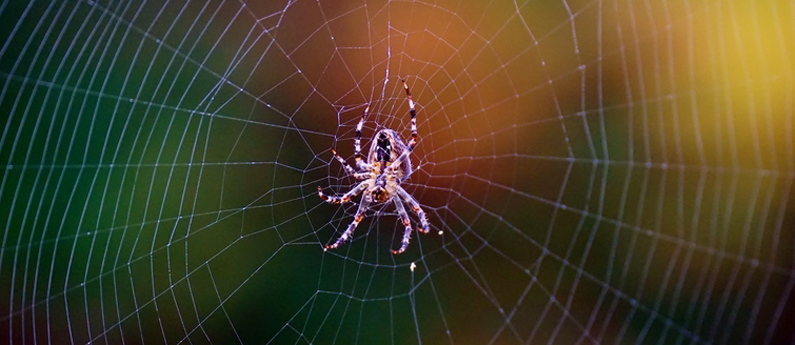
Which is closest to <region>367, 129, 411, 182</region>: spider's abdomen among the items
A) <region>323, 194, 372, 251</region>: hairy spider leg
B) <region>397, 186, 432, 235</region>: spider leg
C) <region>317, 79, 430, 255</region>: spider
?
<region>317, 79, 430, 255</region>: spider

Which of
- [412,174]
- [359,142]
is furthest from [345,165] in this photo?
[412,174]

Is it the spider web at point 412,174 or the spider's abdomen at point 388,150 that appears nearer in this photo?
the spider web at point 412,174

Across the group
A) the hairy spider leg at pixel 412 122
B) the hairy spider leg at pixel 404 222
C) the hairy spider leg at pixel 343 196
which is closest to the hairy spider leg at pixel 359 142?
the hairy spider leg at pixel 343 196

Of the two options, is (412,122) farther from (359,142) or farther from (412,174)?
(412,174)

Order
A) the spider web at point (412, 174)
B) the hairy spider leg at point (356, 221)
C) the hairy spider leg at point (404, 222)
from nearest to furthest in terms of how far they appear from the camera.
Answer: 1. the spider web at point (412, 174)
2. the hairy spider leg at point (356, 221)
3. the hairy spider leg at point (404, 222)

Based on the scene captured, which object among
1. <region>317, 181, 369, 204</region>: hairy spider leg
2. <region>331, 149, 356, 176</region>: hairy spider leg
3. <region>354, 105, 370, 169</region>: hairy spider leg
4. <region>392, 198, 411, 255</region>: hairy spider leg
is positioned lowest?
<region>392, 198, 411, 255</region>: hairy spider leg

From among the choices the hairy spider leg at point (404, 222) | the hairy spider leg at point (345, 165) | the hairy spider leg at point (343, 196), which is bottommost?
the hairy spider leg at point (404, 222)

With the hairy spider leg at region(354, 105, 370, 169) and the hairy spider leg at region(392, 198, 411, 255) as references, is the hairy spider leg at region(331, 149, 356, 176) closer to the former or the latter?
the hairy spider leg at region(354, 105, 370, 169)

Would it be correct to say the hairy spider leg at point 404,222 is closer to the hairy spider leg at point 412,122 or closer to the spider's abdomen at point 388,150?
the spider's abdomen at point 388,150
